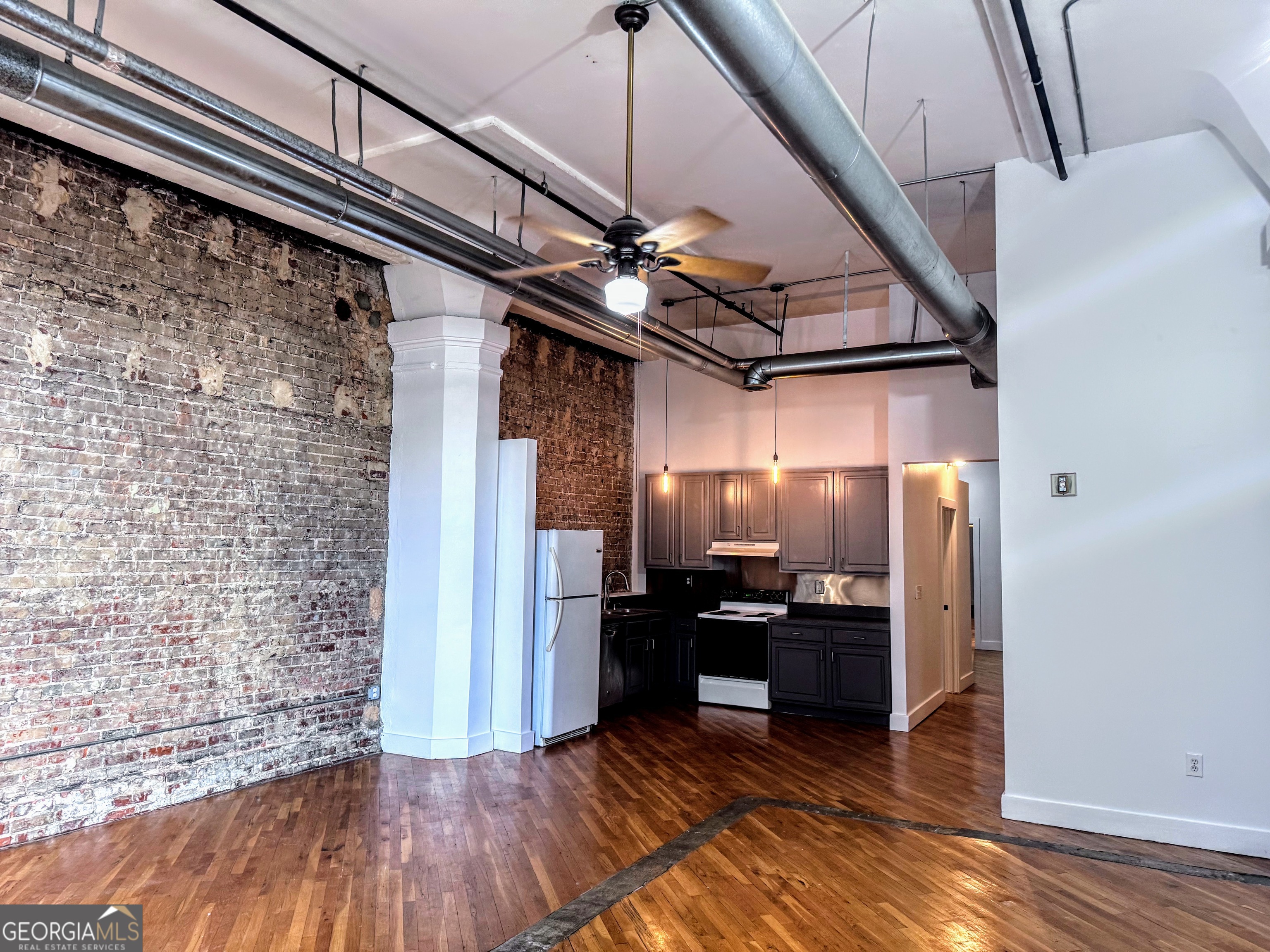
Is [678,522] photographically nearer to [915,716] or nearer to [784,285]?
[784,285]

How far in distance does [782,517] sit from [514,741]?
12.0ft

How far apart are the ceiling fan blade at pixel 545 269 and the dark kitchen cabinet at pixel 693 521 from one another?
4751mm

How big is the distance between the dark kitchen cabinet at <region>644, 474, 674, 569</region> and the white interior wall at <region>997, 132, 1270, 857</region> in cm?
464

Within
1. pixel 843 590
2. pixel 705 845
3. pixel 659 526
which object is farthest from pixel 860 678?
pixel 705 845

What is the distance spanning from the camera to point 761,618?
833 cm

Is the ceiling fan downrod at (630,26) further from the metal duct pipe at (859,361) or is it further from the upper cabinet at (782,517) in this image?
the upper cabinet at (782,517)

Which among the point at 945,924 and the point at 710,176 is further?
the point at 710,176

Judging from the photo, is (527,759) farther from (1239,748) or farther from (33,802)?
(1239,748)

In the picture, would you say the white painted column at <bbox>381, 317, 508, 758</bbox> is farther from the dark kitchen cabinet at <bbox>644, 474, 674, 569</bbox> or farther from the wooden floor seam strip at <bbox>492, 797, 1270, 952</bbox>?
the dark kitchen cabinet at <bbox>644, 474, 674, 569</bbox>

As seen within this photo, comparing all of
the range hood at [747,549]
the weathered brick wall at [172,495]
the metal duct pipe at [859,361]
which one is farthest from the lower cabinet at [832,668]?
the weathered brick wall at [172,495]

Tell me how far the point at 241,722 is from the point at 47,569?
1549 millimetres

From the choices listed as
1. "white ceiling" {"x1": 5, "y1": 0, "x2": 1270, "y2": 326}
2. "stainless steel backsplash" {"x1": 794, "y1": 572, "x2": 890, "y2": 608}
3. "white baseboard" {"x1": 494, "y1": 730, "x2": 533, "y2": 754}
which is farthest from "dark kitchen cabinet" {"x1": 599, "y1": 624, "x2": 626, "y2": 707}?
"white ceiling" {"x1": 5, "y1": 0, "x2": 1270, "y2": 326}

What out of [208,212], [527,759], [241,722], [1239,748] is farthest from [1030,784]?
[208,212]

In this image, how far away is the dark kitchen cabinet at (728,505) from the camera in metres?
9.02
